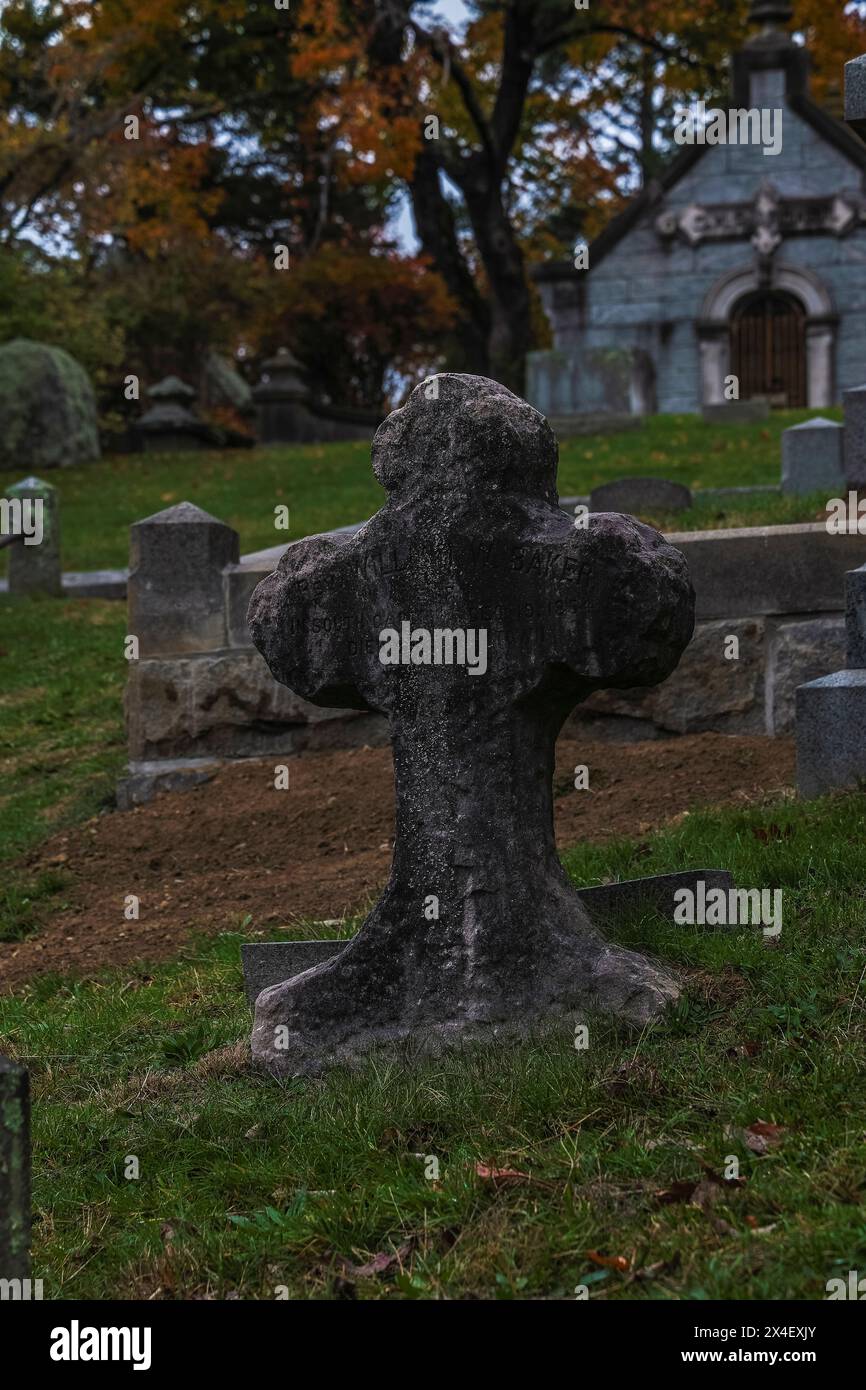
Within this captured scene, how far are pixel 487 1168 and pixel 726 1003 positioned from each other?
3.09 ft

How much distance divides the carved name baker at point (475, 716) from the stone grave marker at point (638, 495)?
639cm

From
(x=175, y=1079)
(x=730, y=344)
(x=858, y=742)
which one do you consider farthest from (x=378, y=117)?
(x=175, y=1079)

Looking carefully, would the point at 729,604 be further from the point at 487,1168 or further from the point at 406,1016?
the point at 487,1168

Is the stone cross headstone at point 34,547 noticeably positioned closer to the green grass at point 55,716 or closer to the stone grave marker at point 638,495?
the green grass at point 55,716

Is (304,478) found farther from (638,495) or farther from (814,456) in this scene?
(638,495)

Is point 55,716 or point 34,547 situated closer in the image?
point 55,716

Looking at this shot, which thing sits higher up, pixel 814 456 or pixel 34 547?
pixel 814 456

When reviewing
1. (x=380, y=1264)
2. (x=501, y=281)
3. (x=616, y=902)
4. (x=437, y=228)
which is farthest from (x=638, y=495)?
(x=437, y=228)

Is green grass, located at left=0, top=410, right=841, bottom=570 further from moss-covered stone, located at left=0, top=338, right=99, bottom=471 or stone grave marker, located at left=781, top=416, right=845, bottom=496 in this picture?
stone grave marker, located at left=781, top=416, right=845, bottom=496

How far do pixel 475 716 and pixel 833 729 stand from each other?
224 centimetres

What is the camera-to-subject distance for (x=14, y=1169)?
3.08m

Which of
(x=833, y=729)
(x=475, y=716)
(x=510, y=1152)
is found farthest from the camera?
(x=833, y=729)

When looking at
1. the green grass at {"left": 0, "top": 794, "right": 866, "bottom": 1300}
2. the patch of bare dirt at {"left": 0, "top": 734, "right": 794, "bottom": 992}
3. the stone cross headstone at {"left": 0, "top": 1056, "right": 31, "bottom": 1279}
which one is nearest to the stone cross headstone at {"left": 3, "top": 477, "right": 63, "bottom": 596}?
the patch of bare dirt at {"left": 0, "top": 734, "right": 794, "bottom": 992}

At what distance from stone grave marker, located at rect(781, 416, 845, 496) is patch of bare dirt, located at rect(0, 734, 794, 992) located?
5.55 metres
